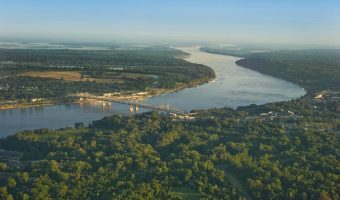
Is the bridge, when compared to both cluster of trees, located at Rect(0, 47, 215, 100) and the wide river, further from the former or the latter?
cluster of trees, located at Rect(0, 47, 215, 100)

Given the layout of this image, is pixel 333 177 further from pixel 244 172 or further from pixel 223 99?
pixel 223 99

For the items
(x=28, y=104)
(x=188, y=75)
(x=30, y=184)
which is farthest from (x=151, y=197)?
(x=188, y=75)

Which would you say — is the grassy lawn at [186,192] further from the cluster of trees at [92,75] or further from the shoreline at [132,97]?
the cluster of trees at [92,75]

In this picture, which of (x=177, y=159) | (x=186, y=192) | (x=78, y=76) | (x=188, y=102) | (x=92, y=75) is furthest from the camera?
(x=92, y=75)

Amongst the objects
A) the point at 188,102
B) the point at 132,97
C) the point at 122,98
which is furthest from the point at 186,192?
the point at 132,97

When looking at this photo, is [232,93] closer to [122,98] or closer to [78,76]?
[122,98]

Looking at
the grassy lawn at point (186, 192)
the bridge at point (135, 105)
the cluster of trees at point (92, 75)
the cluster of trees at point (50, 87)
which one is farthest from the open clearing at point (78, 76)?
the grassy lawn at point (186, 192)
